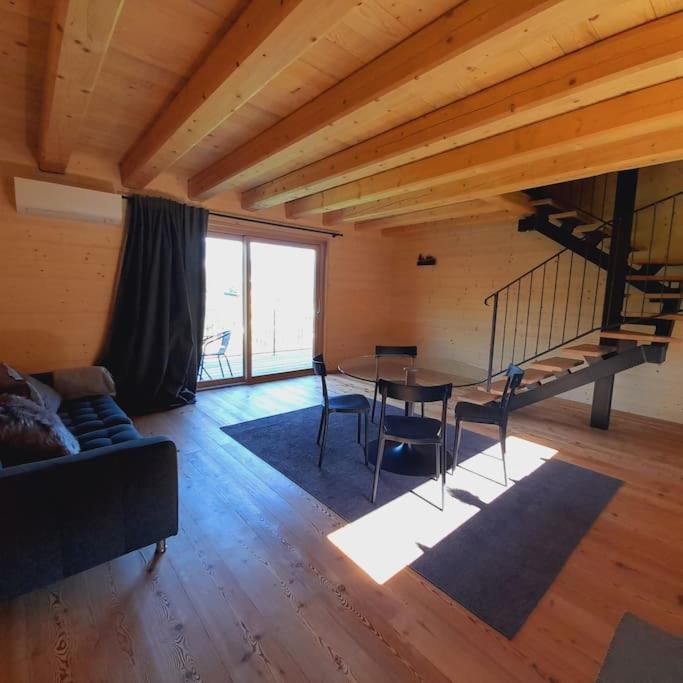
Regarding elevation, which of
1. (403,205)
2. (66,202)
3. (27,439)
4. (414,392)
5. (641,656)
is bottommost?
(641,656)

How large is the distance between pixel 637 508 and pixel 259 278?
4.52 m

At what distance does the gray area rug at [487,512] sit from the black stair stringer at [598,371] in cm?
82

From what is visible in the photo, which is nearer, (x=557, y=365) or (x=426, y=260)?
(x=557, y=365)

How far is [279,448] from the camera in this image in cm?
313

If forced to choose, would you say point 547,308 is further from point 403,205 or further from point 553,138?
point 553,138

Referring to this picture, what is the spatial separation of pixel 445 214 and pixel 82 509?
4.56m

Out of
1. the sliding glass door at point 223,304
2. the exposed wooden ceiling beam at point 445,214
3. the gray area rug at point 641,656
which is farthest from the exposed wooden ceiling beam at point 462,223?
the gray area rug at point 641,656

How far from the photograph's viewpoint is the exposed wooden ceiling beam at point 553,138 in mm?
1943

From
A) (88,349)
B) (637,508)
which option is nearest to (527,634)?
(637,508)

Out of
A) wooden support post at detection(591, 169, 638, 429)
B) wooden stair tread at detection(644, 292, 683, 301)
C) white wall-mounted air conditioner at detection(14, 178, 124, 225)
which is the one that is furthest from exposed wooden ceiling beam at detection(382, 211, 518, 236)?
white wall-mounted air conditioner at detection(14, 178, 124, 225)

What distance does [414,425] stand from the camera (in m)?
2.63

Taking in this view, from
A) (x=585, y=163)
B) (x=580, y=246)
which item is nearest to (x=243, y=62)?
(x=585, y=163)

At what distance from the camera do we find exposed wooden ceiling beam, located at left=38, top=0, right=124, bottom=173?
137 cm

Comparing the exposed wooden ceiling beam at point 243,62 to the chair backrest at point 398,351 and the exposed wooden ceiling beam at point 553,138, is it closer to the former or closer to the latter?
the exposed wooden ceiling beam at point 553,138
